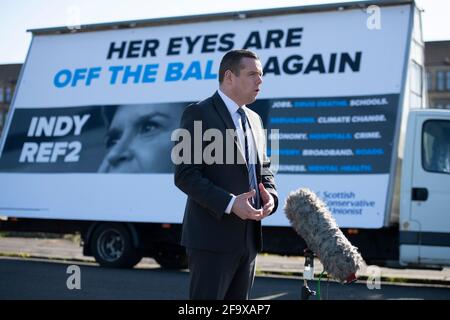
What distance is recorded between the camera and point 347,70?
12.0 metres

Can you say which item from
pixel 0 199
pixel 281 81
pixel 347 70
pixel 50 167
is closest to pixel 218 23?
pixel 281 81

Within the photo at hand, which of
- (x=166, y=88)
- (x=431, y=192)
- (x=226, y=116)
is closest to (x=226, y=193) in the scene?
(x=226, y=116)

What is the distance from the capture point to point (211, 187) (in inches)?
161

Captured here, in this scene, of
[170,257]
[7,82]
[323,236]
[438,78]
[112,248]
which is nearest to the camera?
[323,236]

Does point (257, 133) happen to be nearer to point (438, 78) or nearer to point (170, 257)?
point (170, 257)

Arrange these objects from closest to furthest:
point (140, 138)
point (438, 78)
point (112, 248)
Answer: point (140, 138)
point (112, 248)
point (438, 78)

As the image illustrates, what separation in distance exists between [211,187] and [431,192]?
25.0 ft

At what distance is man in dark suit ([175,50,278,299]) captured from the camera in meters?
4.12

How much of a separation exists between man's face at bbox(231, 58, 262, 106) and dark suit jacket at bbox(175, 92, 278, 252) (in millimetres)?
122

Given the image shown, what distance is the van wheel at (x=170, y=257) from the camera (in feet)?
45.9

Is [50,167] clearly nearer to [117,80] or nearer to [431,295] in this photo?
[117,80]

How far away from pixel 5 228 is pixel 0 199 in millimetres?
561

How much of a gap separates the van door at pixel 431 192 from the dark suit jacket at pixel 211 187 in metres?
7.22

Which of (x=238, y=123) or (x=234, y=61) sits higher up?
(x=234, y=61)
